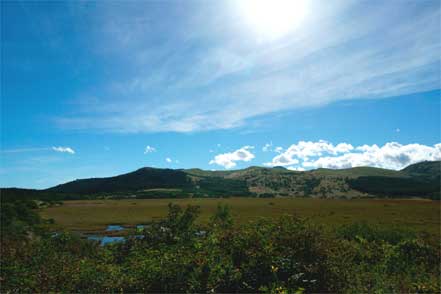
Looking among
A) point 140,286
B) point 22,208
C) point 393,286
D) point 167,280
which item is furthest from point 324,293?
point 22,208

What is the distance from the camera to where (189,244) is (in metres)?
6.93

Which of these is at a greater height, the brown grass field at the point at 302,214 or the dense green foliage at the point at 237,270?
the dense green foliage at the point at 237,270

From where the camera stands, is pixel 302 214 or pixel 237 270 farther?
pixel 302 214

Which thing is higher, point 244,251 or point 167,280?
point 244,251

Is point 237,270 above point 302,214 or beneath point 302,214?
above

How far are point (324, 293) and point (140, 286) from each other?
3.45m

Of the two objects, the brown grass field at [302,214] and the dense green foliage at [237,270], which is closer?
the dense green foliage at [237,270]

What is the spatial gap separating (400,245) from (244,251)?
593cm

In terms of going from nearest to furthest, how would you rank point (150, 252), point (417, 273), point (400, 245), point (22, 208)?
point (150, 252), point (417, 273), point (400, 245), point (22, 208)

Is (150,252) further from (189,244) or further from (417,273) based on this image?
(417,273)

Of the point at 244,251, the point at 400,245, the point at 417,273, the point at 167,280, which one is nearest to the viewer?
the point at 167,280

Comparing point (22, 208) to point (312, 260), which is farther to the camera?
point (22, 208)

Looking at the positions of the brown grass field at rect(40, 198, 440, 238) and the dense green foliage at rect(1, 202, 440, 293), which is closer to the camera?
the dense green foliage at rect(1, 202, 440, 293)

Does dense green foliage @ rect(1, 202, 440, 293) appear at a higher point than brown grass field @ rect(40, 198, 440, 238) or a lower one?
higher
